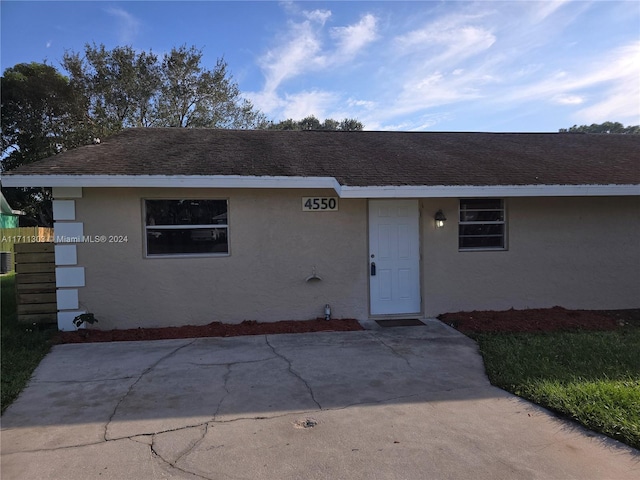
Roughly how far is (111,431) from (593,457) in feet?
13.4

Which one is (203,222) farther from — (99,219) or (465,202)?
(465,202)

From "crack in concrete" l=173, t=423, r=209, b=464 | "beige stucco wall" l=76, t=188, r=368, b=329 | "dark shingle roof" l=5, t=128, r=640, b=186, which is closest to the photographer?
"crack in concrete" l=173, t=423, r=209, b=464

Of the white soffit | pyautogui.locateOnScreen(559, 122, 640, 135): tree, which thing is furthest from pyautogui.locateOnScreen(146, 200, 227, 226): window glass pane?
pyautogui.locateOnScreen(559, 122, 640, 135): tree

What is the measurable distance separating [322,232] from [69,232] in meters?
4.33

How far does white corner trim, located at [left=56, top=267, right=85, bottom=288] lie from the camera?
24.0 ft

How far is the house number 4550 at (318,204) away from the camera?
801 cm

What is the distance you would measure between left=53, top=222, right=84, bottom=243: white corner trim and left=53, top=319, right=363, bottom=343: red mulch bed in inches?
60.6

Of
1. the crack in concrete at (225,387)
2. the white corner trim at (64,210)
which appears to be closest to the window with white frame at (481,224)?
the crack in concrete at (225,387)

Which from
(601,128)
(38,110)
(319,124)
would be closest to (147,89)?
(38,110)

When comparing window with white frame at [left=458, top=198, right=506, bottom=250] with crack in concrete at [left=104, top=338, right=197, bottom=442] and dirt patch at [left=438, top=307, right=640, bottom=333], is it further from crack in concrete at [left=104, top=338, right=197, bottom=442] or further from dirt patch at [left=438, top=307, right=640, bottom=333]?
crack in concrete at [left=104, top=338, right=197, bottom=442]

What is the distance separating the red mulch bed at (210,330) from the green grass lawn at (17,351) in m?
0.34

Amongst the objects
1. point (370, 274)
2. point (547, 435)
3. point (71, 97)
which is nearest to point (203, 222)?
point (370, 274)

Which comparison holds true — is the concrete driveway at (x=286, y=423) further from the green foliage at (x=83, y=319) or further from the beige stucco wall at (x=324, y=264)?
the beige stucco wall at (x=324, y=264)

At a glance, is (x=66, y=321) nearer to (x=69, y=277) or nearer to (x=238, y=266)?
(x=69, y=277)
